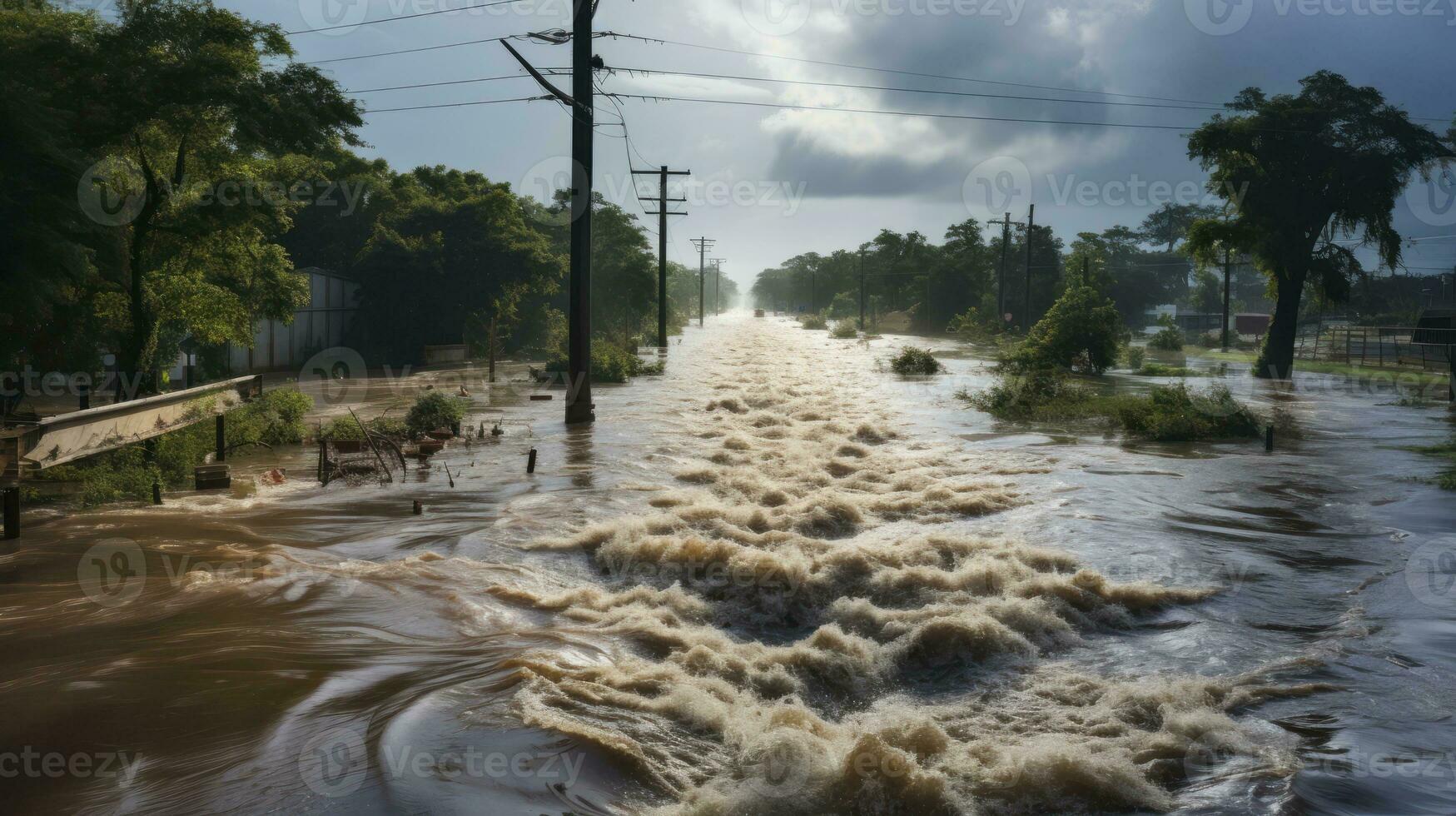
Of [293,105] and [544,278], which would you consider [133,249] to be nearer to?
[293,105]

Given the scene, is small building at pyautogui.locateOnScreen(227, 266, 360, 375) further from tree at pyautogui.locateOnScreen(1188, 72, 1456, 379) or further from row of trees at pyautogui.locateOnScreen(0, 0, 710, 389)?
tree at pyautogui.locateOnScreen(1188, 72, 1456, 379)

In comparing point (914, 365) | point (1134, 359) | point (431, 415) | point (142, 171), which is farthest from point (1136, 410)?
point (1134, 359)

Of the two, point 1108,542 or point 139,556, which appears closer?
point 139,556

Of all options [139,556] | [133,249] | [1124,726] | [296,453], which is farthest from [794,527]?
[133,249]

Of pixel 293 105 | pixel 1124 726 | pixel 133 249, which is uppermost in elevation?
pixel 293 105

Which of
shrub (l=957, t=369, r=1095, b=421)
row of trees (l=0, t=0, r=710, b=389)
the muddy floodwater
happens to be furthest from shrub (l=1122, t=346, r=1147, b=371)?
row of trees (l=0, t=0, r=710, b=389)

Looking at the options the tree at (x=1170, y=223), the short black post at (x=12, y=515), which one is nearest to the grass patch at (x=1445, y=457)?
the short black post at (x=12, y=515)

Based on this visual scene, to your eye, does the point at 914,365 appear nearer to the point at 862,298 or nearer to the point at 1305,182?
the point at 1305,182
